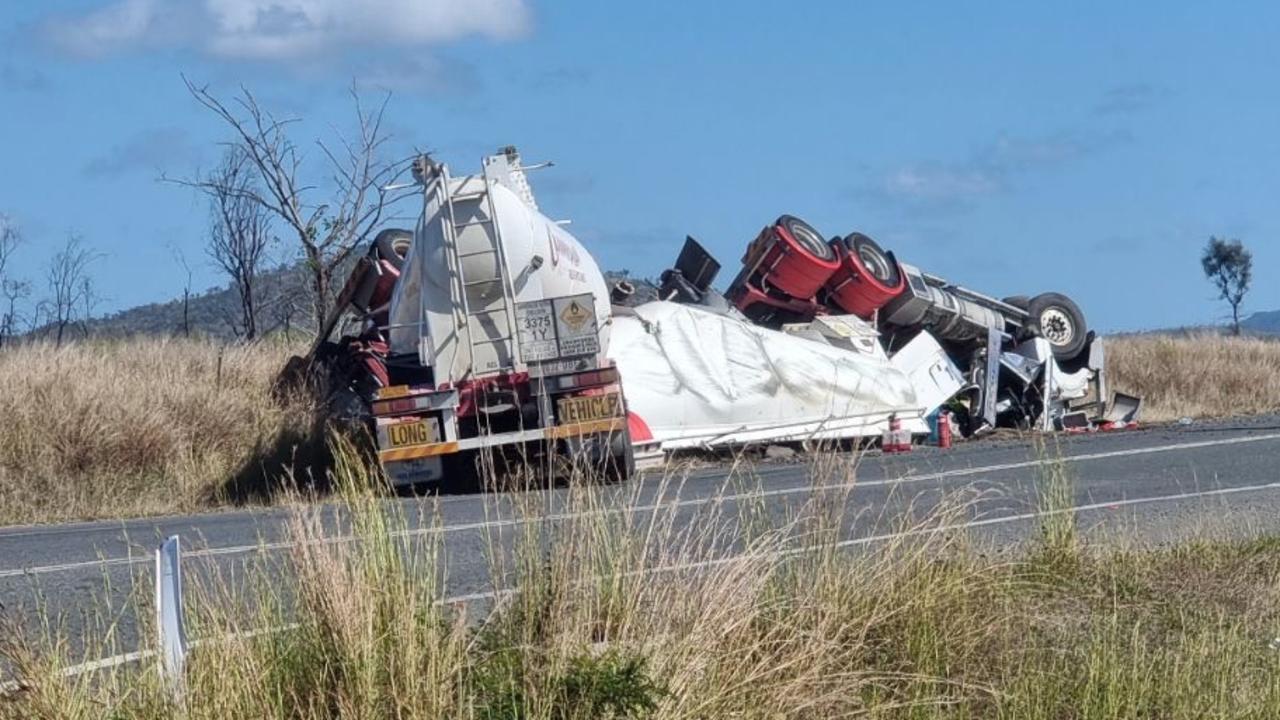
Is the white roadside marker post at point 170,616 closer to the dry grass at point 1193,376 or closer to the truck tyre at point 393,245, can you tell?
the truck tyre at point 393,245

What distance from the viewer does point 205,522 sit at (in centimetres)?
1267

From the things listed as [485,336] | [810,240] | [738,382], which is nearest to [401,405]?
[485,336]

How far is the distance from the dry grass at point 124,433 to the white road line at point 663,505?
5873 mm

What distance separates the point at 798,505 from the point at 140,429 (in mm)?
9100

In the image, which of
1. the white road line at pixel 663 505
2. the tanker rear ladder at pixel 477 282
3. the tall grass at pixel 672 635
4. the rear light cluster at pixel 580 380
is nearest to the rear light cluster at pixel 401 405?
the tanker rear ladder at pixel 477 282

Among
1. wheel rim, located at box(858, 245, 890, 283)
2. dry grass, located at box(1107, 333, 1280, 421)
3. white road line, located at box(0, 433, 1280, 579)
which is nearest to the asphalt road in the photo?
white road line, located at box(0, 433, 1280, 579)

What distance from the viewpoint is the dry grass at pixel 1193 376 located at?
29719 mm

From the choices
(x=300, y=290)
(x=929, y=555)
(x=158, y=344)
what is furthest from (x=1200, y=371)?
(x=929, y=555)

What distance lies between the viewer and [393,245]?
19047 millimetres

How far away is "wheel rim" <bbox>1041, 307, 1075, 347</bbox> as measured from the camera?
81.7 ft

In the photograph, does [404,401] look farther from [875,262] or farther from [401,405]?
[875,262]

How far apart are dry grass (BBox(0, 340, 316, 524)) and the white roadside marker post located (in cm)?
1114

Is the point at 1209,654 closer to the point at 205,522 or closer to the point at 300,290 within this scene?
the point at 205,522

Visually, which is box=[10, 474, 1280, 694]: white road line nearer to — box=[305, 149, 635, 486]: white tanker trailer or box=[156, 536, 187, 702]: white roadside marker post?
box=[156, 536, 187, 702]: white roadside marker post
